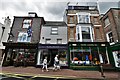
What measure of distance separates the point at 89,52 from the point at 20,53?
36.4 feet

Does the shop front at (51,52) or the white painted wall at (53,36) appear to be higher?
the white painted wall at (53,36)

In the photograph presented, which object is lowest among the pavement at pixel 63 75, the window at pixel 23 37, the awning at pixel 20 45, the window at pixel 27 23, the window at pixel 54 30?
the pavement at pixel 63 75

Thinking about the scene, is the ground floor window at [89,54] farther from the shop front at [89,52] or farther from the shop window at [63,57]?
the shop window at [63,57]

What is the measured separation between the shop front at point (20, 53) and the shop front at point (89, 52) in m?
6.03

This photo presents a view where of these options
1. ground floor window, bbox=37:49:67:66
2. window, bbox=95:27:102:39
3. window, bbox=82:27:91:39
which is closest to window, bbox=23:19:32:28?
ground floor window, bbox=37:49:67:66

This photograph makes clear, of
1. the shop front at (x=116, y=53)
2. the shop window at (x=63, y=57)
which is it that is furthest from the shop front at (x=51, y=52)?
the shop front at (x=116, y=53)

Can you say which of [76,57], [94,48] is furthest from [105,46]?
[76,57]

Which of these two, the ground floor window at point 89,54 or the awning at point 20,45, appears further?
the awning at point 20,45

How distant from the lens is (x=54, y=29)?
709 inches

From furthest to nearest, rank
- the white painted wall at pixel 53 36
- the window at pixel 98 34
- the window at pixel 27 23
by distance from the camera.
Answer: the window at pixel 27 23 → the window at pixel 98 34 → the white painted wall at pixel 53 36

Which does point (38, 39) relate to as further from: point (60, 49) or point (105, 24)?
point (105, 24)

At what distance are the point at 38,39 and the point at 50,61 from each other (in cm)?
434

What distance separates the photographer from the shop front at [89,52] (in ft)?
48.6

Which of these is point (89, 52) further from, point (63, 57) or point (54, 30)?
point (54, 30)
